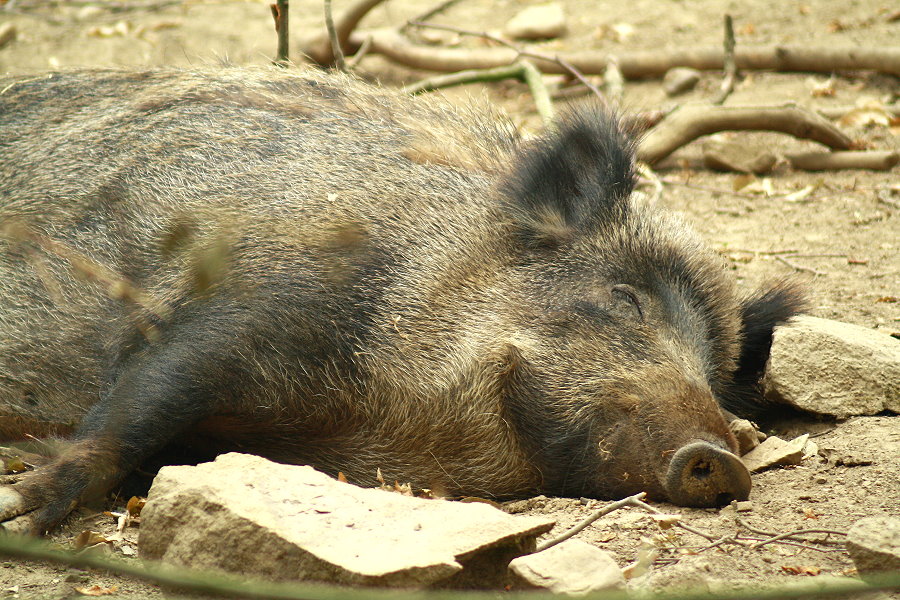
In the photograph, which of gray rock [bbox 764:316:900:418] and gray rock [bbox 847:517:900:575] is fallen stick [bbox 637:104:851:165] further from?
gray rock [bbox 847:517:900:575]

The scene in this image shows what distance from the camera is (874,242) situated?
217 inches

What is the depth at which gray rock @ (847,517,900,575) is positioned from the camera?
8.16ft

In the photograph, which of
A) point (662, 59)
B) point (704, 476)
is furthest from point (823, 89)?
point (704, 476)

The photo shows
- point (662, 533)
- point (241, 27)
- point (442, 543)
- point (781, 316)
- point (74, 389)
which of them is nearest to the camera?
point (442, 543)

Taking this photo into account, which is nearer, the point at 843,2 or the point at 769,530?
the point at 769,530

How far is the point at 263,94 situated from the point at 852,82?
5589 millimetres

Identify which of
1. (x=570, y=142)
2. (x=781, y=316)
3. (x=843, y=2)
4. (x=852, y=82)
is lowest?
(x=781, y=316)

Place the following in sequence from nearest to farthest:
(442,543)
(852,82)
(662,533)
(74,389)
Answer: (442,543) → (662,533) → (74,389) → (852,82)

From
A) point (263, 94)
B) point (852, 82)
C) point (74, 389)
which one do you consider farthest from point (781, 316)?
point (852, 82)

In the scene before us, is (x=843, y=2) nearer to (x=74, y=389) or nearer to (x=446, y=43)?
(x=446, y=43)

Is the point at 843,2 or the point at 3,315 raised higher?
the point at 843,2

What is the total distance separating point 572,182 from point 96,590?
2.21 m

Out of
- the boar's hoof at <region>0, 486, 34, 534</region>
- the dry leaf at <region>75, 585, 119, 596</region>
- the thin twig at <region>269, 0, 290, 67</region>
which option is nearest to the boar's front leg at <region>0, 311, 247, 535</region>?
the boar's hoof at <region>0, 486, 34, 534</region>

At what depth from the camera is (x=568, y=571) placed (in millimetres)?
2441
